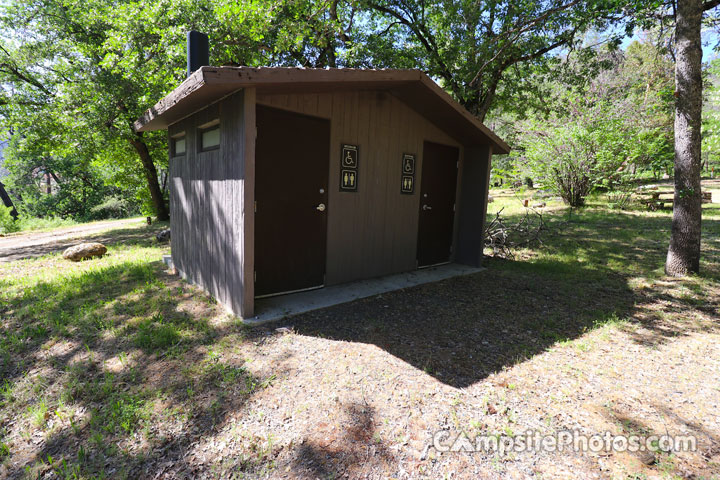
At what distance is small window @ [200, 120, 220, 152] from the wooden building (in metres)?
0.02

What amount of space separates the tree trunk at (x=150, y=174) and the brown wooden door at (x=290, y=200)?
8403 millimetres

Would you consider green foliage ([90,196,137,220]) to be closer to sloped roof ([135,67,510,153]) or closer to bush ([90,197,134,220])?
bush ([90,197,134,220])

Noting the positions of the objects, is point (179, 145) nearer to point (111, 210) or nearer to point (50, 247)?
point (50, 247)

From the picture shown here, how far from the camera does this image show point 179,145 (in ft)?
16.6

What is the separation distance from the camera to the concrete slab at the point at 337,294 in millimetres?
3834

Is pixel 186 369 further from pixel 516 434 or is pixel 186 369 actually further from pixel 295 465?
pixel 516 434

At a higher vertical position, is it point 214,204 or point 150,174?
point 150,174

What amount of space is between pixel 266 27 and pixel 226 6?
0.84m

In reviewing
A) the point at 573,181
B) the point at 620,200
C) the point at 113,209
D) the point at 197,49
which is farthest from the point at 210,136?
the point at 113,209

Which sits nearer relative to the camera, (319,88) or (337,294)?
(319,88)

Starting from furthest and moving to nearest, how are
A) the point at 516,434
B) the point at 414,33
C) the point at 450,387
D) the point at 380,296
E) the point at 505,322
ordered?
the point at 414,33 → the point at 380,296 → the point at 505,322 → the point at 450,387 → the point at 516,434

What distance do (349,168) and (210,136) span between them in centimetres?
183

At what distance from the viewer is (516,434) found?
2090mm

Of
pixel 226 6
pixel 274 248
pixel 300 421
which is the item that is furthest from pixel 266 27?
pixel 300 421
